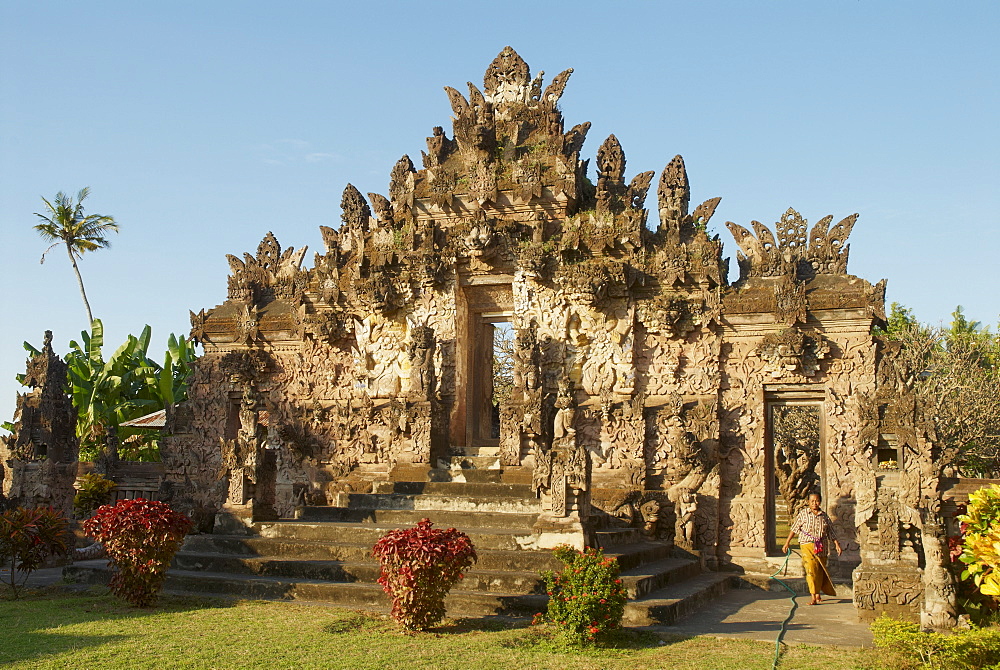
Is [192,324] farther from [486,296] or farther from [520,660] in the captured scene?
[520,660]

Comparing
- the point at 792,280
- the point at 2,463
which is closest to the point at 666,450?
the point at 792,280

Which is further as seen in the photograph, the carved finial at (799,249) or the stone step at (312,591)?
the carved finial at (799,249)

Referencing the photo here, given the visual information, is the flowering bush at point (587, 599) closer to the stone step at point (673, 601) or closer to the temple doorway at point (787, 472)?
the stone step at point (673, 601)

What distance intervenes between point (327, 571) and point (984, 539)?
7467 millimetres

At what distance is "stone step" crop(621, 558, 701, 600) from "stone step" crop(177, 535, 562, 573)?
928 mm

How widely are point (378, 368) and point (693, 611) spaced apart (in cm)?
776

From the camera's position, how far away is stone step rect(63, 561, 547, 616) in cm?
943

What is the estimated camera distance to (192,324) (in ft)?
55.9

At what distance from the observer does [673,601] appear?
9.57m

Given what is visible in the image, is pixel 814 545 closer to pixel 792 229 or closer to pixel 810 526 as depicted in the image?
pixel 810 526

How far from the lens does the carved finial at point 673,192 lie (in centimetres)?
1495

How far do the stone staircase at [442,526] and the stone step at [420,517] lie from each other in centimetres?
2

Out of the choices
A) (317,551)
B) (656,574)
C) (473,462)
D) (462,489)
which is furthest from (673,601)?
(473,462)

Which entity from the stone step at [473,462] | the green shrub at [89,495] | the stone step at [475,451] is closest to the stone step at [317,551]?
the stone step at [473,462]
